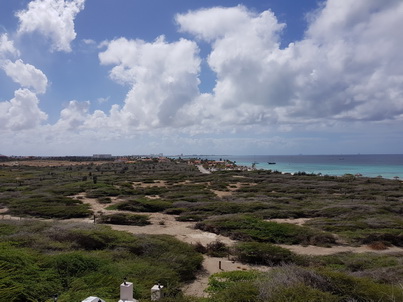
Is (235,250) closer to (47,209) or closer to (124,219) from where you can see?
(124,219)

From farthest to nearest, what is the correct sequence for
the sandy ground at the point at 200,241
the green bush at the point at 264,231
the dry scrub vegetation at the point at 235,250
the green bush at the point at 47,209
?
the green bush at the point at 47,209 → the green bush at the point at 264,231 → the sandy ground at the point at 200,241 → the dry scrub vegetation at the point at 235,250

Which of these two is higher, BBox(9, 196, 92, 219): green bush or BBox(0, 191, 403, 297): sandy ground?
BBox(9, 196, 92, 219): green bush

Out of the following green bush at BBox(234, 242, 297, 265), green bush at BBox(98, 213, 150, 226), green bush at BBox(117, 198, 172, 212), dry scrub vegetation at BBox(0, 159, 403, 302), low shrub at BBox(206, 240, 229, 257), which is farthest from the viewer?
green bush at BBox(117, 198, 172, 212)

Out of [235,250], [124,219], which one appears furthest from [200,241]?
[124,219]

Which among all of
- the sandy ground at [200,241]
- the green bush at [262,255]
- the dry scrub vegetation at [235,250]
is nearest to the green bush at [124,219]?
the dry scrub vegetation at [235,250]

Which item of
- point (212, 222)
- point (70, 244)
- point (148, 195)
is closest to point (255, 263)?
point (212, 222)

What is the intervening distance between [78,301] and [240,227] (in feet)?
40.4

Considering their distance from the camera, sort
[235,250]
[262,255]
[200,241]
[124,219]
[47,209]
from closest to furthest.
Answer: [262,255] < [235,250] < [200,241] < [124,219] < [47,209]

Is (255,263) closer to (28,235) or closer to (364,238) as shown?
(364,238)

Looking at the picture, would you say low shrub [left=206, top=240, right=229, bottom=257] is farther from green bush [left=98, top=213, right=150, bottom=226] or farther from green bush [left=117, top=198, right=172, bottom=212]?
green bush [left=117, top=198, right=172, bottom=212]

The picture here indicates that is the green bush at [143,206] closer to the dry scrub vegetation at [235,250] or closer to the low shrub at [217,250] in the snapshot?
the dry scrub vegetation at [235,250]

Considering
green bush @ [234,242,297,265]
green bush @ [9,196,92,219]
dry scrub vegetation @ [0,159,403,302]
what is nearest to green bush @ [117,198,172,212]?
dry scrub vegetation @ [0,159,403,302]

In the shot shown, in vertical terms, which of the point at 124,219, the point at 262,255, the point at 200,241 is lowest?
the point at 200,241

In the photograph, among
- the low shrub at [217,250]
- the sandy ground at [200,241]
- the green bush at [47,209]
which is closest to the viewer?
the sandy ground at [200,241]
